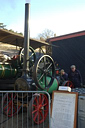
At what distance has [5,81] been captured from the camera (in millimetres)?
5215

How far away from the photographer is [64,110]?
8.41ft

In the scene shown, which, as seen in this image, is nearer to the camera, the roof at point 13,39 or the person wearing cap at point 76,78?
the roof at point 13,39

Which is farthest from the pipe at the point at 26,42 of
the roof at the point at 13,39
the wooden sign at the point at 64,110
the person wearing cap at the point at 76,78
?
the person wearing cap at the point at 76,78

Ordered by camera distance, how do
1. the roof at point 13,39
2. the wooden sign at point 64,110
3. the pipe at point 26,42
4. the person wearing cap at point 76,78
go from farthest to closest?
the person wearing cap at point 76,78
the roof at point 13,39
the pipe at point 26,42
the wooden sign at point 64,110

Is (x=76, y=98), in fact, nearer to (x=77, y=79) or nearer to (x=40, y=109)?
(x=40, y=109)

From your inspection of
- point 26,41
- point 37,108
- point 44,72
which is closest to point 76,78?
point 44,72

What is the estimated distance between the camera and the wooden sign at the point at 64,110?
2496 mm

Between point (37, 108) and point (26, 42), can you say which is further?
point (26, 42)

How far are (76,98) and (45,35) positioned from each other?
29943 mm

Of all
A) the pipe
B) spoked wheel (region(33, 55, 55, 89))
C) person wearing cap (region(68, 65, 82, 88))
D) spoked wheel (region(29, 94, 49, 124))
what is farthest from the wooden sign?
person wearing cap (region(68, 65, 82, 88))

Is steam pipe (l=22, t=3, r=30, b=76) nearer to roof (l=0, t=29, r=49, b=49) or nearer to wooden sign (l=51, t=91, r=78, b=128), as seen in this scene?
roof (l=0, t=29, r=49, b=49)

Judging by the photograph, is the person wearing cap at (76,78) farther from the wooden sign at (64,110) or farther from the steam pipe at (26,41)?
the wooden sign at (64,110)

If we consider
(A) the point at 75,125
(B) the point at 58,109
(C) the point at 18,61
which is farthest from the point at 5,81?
(A) the point at 75,125

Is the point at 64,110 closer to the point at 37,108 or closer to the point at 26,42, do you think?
the point at 37,108
